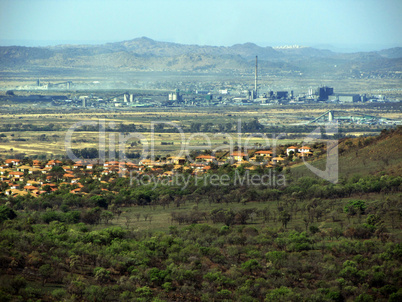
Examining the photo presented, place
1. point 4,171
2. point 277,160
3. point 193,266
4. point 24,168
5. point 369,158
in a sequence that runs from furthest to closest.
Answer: point 277,160 < point 24,168 < point 4,171 < point 369,158 < point 193,266

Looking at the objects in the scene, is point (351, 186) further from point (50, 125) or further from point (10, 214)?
point (50, 125)

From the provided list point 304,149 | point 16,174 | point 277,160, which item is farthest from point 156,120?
point 16,174

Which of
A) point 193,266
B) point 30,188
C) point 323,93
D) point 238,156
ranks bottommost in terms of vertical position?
point 193,266

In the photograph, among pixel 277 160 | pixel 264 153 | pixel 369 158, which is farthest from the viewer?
pixel 264 153

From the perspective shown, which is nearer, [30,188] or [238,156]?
[30,188]

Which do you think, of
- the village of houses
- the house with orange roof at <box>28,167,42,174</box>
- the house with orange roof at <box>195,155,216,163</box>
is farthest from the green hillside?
the house with orange roof at <box>28,167,42,174</box>

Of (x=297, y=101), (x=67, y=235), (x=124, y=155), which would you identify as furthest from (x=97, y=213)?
(x=297, y=101)

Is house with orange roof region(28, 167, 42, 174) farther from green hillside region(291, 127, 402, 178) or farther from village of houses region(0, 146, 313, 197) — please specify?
green hillside region(291, 127, 402, 178)

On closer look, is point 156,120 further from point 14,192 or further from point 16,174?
point 14,192
